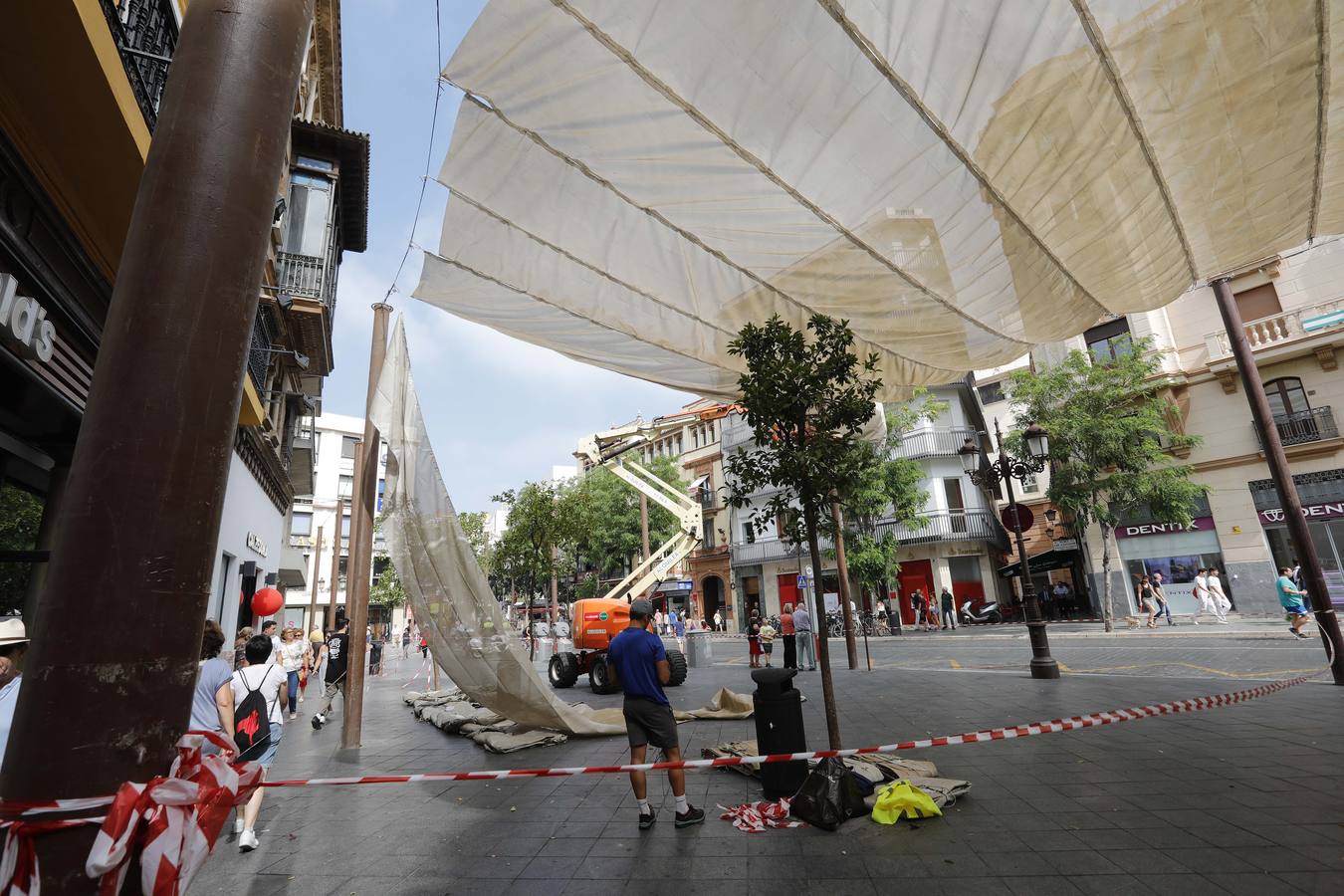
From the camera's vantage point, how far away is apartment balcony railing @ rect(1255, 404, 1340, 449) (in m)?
21.9

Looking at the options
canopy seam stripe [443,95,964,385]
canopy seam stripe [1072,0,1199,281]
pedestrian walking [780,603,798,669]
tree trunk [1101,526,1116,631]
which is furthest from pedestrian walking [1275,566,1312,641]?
canopy seam stripe [1072,0,1199,281]

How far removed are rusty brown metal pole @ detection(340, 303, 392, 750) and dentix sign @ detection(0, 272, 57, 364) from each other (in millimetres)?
3214

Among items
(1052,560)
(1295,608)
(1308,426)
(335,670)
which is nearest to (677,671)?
(335,670)

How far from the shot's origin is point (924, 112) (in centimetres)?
492

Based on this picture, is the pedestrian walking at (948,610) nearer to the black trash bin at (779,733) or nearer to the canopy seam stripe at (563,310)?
the canopy seam stripe at (563,310)

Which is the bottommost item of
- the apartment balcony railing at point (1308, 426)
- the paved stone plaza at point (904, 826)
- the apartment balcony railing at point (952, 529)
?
the paved stone plaza at point (904, 826)

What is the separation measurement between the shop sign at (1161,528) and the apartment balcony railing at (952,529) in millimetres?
6793

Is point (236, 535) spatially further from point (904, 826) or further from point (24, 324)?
point (904, 826)

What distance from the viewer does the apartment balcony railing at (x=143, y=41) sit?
5309 mm

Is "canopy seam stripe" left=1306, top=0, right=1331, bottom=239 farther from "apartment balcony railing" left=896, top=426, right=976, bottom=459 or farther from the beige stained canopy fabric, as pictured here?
"apartment balcony railing" left=896, top=426, right=976, bottom=459

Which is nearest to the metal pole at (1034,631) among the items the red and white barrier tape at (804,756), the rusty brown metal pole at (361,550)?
the red and white barrier tape at (804,756)

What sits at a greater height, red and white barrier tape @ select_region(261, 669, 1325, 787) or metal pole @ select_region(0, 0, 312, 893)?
metal pole @ select_region(0, 0, 312, 893)

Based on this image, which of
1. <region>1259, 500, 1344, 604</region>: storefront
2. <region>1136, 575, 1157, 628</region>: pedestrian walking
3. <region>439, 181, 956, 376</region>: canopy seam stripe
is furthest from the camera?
<region>1136, 575, 1157, 628</region>: pedestrian walking

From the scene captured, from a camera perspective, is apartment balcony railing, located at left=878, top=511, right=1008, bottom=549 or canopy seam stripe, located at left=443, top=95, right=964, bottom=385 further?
apartment balcony railing, located at left=878, top=511, right=1008, bottom=549
